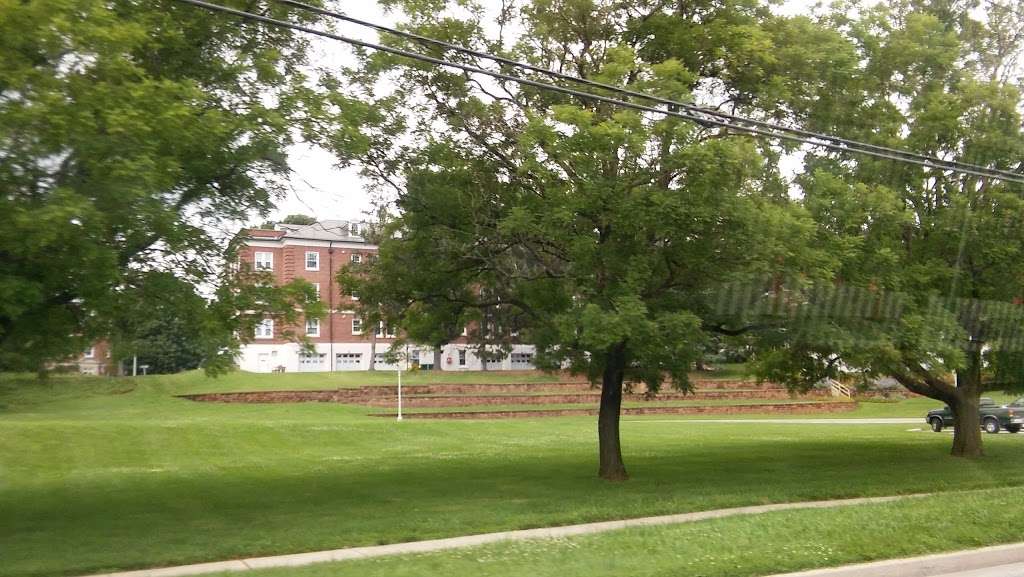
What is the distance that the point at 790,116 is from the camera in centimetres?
1709

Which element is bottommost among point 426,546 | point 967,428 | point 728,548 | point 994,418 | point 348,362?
point 994,418

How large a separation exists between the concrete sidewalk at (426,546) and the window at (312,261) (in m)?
22.1

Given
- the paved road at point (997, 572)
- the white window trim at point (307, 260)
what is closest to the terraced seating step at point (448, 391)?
the white window trim at point (307, 260)

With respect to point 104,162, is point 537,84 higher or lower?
higher

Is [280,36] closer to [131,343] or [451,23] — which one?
[451,23]

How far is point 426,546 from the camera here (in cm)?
1101

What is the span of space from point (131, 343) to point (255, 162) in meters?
2.96

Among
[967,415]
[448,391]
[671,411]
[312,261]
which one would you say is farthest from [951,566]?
[448,391]

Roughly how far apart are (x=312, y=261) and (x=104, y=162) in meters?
23.7

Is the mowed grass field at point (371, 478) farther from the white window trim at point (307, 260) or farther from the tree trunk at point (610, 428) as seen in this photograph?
the white window trim at point (307, 260)

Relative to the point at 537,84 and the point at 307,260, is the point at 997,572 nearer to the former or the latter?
the point at 537,84

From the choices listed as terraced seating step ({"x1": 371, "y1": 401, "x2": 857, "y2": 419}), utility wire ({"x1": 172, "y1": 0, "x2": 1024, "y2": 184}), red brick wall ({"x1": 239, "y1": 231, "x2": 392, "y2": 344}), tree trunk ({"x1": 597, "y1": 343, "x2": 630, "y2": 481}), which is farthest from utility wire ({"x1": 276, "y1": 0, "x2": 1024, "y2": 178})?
terraced seating step ({"x1": 371, "y1": 401, "x2": 857, "y2": 419})

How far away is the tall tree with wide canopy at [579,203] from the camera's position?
1388cm

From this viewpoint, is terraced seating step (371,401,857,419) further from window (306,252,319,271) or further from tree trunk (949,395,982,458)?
tree trunk (949,395,982,458)
